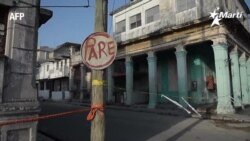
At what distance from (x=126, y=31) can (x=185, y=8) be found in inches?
276

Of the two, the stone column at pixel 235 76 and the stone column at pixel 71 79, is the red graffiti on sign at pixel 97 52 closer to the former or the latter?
the stone column at pixel 235 76

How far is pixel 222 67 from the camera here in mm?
15422

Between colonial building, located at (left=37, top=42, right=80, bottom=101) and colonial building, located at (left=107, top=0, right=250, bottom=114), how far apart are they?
537 inches

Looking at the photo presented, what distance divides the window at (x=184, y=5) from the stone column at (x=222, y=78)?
12.1ft

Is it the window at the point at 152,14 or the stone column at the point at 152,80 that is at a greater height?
the window at the point at 152,14

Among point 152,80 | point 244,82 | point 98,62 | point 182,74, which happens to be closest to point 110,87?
point 152,80

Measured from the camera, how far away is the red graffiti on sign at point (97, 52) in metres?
4.09

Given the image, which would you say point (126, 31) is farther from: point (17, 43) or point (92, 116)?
point (92, 116)

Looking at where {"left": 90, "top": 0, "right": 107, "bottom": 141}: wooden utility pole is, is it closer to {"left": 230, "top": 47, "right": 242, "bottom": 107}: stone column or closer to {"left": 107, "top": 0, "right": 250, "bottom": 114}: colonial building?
{"left": 107, "top": 0, "right": 250, "bottom": 114}: colonial building

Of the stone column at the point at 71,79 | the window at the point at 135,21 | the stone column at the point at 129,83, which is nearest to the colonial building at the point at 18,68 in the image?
the stone column at the point at 129,83

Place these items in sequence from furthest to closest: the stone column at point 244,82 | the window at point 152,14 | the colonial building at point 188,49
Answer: the window at point 152,14
the stone column at point 244,82
the colonial building at point 188,49

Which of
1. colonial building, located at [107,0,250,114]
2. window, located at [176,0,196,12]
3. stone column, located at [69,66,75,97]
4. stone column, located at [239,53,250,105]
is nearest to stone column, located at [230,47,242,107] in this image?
colonial building, located at [107,0,250,114]

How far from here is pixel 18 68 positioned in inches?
216

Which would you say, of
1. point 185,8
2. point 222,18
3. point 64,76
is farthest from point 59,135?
point 64,76
